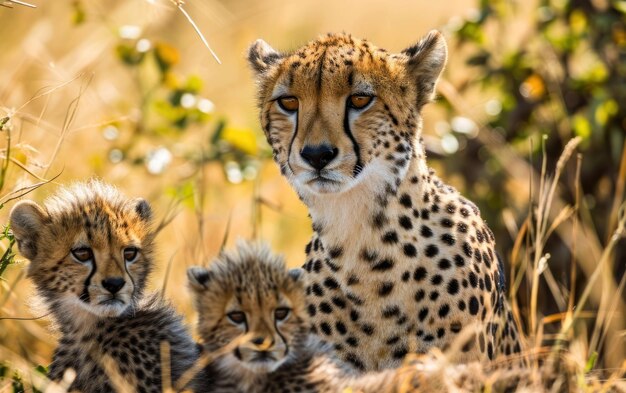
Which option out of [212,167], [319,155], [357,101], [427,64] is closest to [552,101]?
[212,167]

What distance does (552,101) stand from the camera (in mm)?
6836

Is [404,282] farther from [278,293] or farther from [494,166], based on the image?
[494,166]

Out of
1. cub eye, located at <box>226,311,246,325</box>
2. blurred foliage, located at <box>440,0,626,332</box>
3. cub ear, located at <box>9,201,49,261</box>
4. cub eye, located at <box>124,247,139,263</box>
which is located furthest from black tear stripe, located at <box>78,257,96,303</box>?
blurred foliage, located at <box>440,0,626,332</box>

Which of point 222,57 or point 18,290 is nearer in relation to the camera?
point 18,290

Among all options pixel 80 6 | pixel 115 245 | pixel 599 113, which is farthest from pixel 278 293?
pixel 599 113

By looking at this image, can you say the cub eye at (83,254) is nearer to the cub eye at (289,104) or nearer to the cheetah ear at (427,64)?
the cub eye at (289,104)

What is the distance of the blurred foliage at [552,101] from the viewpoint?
255 inches

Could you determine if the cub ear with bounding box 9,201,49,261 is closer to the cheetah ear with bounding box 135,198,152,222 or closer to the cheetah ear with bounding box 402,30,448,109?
the cheetah ear with bounding box 135,198,152,222

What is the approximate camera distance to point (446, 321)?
4.11m

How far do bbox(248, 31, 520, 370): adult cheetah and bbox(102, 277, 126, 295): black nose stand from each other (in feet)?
2.92

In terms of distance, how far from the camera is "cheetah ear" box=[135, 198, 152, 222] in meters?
3.63

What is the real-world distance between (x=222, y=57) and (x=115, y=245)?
247 inches

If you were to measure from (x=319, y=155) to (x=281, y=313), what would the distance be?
0.94 meters

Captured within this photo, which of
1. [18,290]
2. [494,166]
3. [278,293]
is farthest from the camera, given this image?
[494,166]
